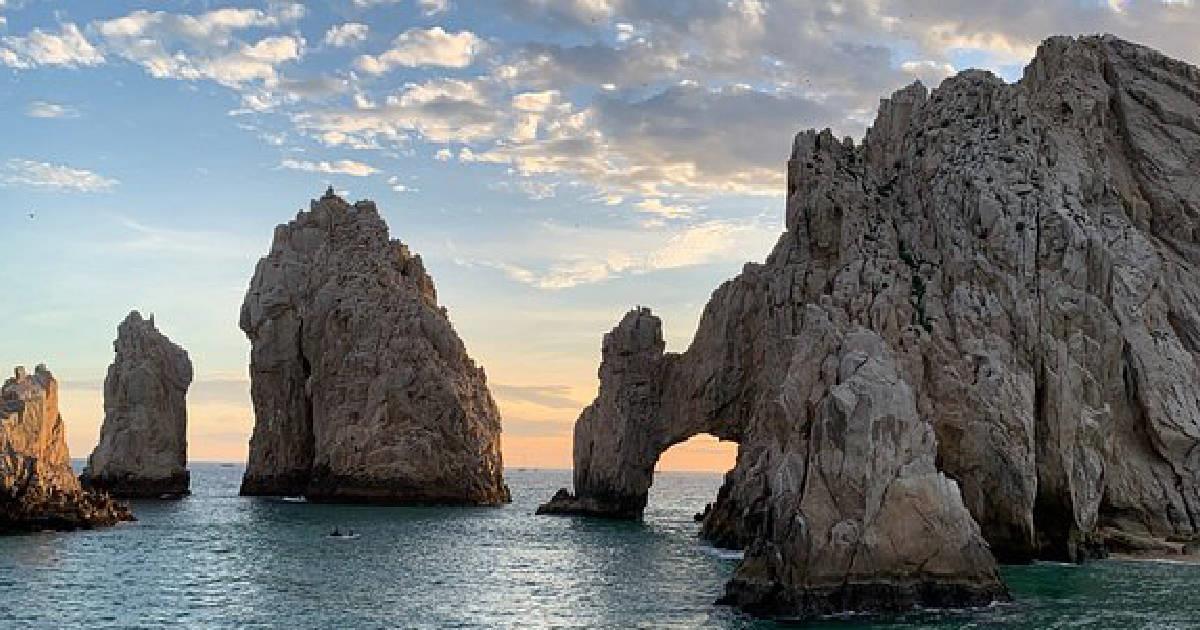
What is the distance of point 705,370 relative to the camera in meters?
91.4

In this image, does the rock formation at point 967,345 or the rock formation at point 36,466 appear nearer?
the rock formation at point 967,345

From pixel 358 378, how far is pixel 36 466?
41.7 metres

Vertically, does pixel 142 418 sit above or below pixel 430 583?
above

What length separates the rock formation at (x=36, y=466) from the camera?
72.2 meters

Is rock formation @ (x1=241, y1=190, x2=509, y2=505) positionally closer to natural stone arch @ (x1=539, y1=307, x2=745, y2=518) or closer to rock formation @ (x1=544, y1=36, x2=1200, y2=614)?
natural stone arch @ (x1=539, y1=307, x2=745, y2=518)

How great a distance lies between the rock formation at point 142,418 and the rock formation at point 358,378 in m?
7.67

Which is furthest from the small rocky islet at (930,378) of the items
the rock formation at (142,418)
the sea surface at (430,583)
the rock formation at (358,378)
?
the rock formation at (142,418)

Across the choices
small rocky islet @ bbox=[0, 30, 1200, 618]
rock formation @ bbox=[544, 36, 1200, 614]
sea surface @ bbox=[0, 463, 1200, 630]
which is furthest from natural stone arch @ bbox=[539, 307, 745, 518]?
sea surface @ bbox=[0, 463, 1200, 630]

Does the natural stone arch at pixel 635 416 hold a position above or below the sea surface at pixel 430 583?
above

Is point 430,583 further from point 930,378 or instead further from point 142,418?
point 142,418

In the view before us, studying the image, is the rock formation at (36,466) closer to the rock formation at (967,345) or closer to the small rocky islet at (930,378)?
the small rocky islet at (930,378)

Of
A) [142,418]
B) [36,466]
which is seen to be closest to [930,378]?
[36,466]

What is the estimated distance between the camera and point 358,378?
374 feet

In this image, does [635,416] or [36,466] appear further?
[635,416]
